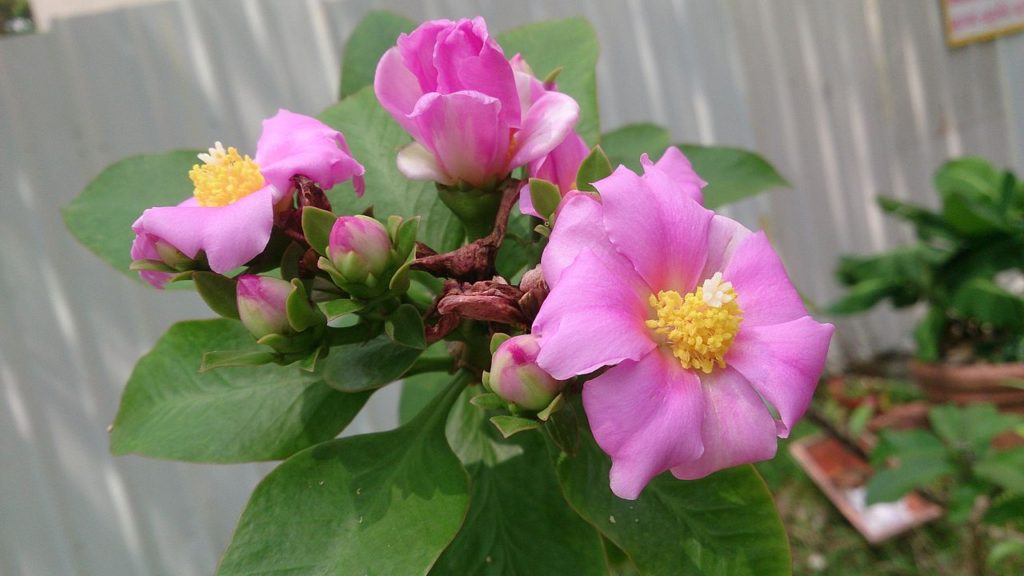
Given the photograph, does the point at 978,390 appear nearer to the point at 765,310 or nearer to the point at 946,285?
the point at 946,285

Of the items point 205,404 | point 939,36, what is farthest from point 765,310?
point 939,36

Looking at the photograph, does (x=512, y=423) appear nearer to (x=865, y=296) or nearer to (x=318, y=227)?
(x=318, y=227)

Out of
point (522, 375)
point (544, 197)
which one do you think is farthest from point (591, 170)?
point (522, 375)

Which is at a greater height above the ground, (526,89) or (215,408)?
(526,89)

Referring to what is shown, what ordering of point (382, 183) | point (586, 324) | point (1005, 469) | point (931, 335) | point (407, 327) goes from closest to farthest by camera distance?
point (586, 324), point (407, 327), point (382, 183), point (1005, 469), point (931, 335)

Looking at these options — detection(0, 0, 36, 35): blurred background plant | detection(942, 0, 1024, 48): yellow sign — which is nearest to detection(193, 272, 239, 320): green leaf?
detection(0, 0, 36, 35): blurred background plant

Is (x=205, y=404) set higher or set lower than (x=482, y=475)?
higher

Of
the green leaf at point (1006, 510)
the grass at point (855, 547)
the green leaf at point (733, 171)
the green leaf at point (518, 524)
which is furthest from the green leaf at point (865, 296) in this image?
the green leaf at point (518, 524)
